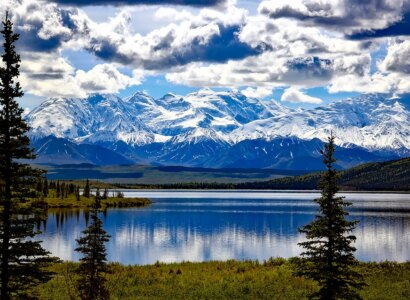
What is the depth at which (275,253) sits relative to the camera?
288 ft

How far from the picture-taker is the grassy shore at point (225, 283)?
4188cm

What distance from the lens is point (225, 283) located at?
151ft

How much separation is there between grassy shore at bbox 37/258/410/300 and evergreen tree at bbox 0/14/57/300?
8888mm

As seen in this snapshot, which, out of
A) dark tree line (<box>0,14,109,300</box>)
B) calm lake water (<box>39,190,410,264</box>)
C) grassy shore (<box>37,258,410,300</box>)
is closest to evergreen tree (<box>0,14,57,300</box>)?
dark tree line (<box>0,14,109,300</box>)

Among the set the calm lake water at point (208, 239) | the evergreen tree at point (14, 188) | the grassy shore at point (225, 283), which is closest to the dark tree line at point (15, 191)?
the evergreen tree at point (14, 188)

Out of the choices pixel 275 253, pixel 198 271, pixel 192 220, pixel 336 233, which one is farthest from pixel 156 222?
pixel 336 233

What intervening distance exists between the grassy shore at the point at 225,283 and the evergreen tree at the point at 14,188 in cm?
889

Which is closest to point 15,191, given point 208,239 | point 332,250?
point 332,250

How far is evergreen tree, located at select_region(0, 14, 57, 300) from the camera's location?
28.0 m

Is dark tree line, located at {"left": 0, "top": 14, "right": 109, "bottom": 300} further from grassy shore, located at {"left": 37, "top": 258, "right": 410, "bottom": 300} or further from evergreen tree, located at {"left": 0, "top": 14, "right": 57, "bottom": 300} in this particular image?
grassy shore, located at {"left": 37, "top": 258, "right": 410, "bottom": 300}

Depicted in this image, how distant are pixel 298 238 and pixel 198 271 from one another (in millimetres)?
58570

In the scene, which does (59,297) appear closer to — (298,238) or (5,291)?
(5,291)

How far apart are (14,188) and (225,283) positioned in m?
22.2

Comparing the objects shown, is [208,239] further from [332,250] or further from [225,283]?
[332,250]
